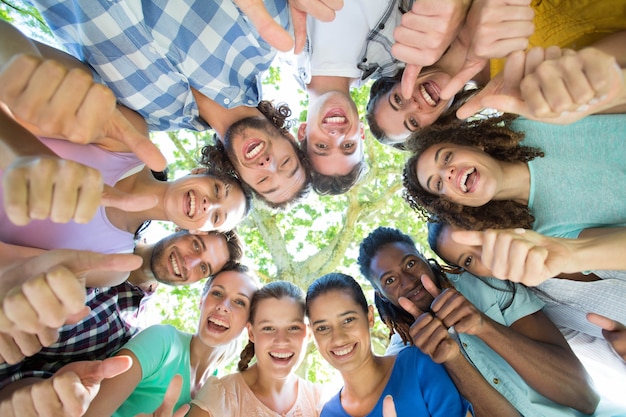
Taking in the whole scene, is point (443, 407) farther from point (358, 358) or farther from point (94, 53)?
point (94, 53)

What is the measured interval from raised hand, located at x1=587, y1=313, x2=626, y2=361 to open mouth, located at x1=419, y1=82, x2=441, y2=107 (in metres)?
1.73

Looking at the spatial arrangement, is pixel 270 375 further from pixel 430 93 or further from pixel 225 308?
pixel 430 93

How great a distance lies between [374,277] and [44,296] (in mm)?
2571

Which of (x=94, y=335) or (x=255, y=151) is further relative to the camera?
(x=255, y=151)

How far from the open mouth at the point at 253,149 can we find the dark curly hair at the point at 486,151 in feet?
4.07

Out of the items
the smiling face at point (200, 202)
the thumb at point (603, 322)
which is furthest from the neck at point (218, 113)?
the thumb at point (603, 322)

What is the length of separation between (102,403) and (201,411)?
2.40 feet

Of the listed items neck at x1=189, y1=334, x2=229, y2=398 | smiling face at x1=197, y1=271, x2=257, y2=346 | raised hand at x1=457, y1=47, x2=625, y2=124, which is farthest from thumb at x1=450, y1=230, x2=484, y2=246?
neck at x1=189, y1=334, x2=229, y2=398

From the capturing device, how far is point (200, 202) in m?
3.18

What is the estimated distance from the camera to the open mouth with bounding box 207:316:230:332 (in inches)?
133

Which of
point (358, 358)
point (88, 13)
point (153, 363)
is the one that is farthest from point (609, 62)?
point (153, 363)

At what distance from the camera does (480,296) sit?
121 inches

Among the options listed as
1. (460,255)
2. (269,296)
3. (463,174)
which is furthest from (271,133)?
(460,255)

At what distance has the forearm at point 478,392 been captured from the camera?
266 centimetres
